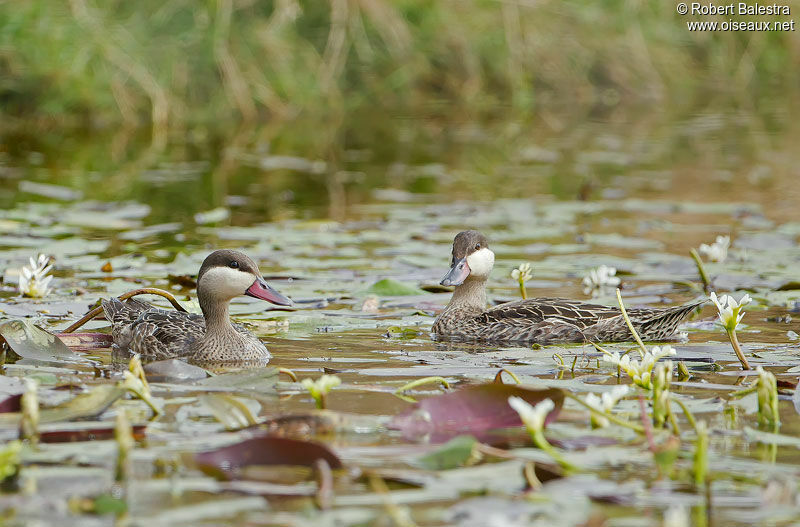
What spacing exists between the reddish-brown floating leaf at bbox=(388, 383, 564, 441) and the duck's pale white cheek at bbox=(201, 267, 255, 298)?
2.25 metres

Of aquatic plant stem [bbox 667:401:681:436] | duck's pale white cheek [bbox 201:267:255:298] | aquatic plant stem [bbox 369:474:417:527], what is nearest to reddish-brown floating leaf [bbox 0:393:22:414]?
aquatic plant stem [bbox 369:474:417:527]

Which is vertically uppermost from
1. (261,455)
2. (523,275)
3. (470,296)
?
(523,275)

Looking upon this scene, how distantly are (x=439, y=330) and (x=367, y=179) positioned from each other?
6.70 meters

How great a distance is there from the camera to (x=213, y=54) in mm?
17438

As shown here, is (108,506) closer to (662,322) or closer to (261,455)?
(261,455)

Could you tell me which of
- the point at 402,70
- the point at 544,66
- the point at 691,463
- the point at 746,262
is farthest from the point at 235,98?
the point at 691,463

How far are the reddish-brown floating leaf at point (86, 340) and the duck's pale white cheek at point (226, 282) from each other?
59 centimetres

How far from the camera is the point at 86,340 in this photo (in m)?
6.56

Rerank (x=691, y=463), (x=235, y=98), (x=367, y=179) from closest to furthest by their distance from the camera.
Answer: (x=691, y=463), (x=367, y=179), (x=235, y=98)

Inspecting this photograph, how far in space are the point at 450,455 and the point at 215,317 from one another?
284 cm

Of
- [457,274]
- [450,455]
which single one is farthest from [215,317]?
[450,455]

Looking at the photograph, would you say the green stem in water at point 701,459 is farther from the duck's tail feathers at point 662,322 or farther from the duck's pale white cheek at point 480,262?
the duck's pale white cheek at point 480,262

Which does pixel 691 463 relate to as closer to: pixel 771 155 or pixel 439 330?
pixel 439 330

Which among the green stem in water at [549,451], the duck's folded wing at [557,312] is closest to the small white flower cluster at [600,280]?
the duck's folded wing at [557,312]
